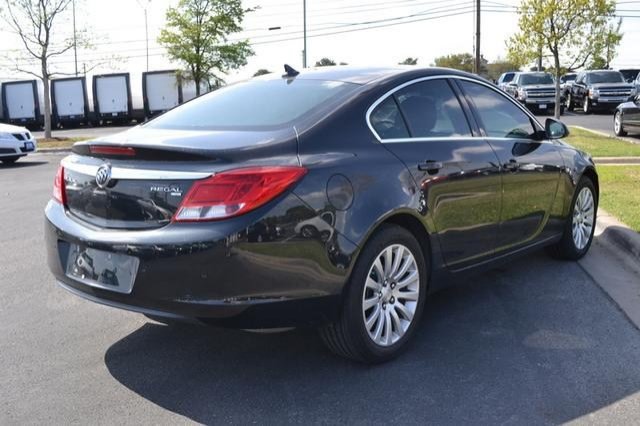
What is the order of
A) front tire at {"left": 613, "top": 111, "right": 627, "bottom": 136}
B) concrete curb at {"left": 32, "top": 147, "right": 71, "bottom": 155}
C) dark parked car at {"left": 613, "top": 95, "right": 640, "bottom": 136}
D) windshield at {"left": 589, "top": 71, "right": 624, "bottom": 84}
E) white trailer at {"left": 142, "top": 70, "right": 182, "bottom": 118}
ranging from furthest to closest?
white trailer at {"left": 142, "top": 70, "right": 182, "bottom": 118} < windshield at {"left": 589, "top": 71, "right": 624, "bottom": 84} < concrete curb at {"left": 32, "top": 147, "right": 71, "bottom": 155} < front tire at {"left": 613, "top": 111, "right": 627, "bottom": 136} < dark parked car at {"left": 613, "top": 95, "right": 640, "bottom": 136}

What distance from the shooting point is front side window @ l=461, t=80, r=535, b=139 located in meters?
4.76

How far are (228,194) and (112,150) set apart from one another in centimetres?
83

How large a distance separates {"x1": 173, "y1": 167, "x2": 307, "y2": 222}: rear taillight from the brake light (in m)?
0.50

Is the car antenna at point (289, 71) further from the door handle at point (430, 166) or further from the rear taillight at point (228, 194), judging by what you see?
the rear taillight at point (228, 194)

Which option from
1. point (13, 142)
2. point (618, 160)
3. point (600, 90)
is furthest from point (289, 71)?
point (600, 90)

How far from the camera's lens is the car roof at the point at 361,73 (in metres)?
4.18

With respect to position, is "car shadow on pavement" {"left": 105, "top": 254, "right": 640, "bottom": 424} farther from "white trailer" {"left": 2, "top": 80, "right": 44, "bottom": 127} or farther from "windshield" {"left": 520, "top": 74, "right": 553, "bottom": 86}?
"white trailer" {"left": 2, "top": 80, "right": 44, "bottom": 127}

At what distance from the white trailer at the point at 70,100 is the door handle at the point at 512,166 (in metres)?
36.6

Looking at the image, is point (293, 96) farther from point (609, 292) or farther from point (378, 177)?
point (609, 292)

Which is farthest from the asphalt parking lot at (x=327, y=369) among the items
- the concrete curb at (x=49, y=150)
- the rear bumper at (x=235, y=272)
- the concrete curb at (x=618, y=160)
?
the concrete curb at (x=49, y=150)

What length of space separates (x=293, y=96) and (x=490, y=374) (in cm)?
199

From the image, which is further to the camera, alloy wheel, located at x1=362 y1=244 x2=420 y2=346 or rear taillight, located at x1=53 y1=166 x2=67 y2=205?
rear taillight, located at x1=53 y1=166 x2=67 y2=205

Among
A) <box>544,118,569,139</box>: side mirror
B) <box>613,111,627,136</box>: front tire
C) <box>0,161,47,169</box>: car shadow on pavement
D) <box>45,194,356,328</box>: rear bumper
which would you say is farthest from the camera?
<box>613,111,627,136</box>: front tire

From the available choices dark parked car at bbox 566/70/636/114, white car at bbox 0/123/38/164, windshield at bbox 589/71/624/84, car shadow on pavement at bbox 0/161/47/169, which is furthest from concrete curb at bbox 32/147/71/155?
windshield at bbox 589/71/624/84
